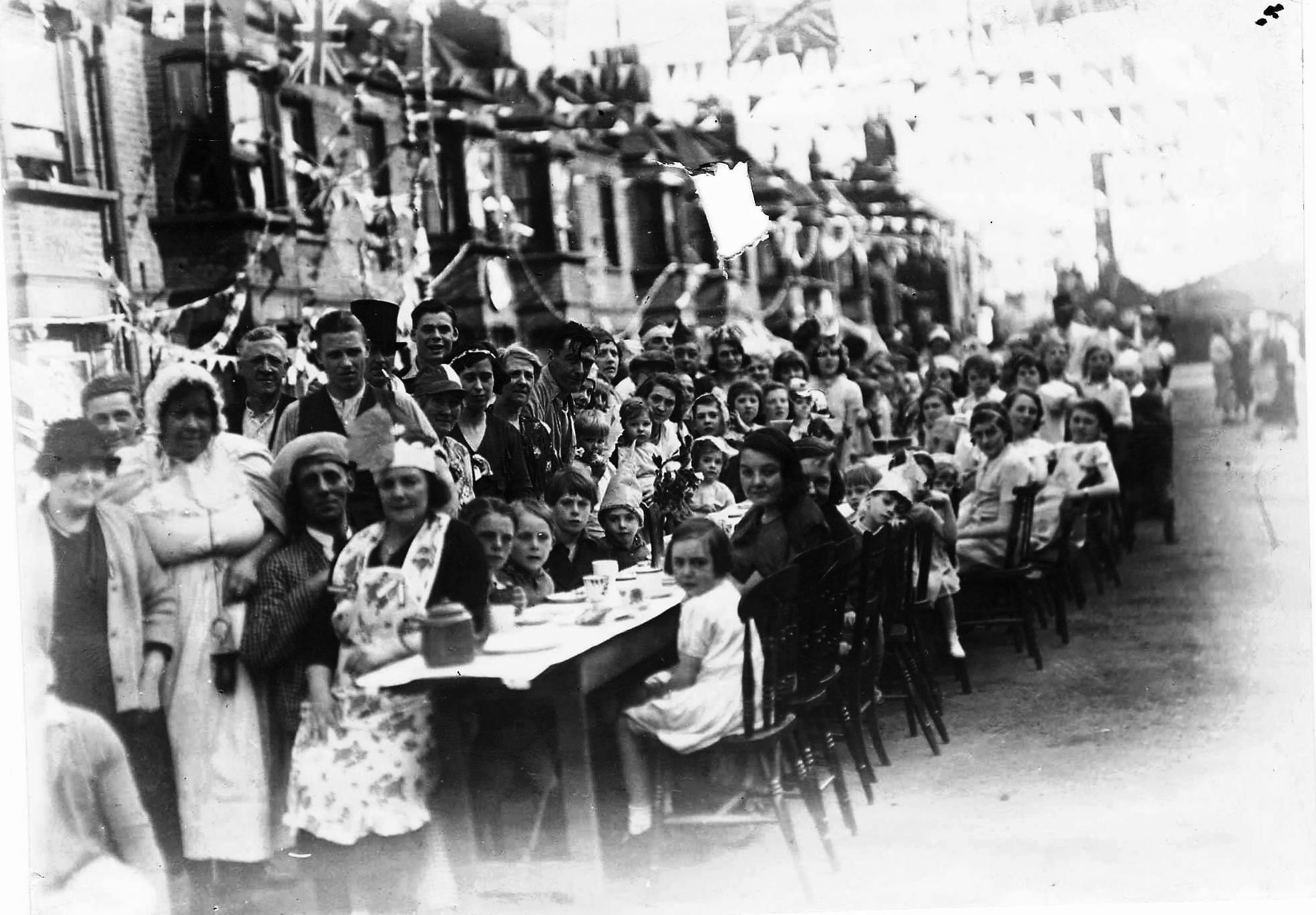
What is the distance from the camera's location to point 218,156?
4875 millimetres

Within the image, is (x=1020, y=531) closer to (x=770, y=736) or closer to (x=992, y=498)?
(x=992, y=498)

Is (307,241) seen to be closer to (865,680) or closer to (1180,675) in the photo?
(865,680)

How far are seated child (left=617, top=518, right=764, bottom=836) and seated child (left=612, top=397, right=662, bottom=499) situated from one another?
292 mm

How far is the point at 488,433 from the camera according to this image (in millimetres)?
4922

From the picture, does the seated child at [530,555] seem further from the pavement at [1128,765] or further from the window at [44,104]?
the window at [44,104]

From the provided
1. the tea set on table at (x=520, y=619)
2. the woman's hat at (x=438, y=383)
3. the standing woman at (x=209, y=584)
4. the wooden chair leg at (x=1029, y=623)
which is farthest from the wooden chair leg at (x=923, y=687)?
the standing woman at (x=209, y=584)

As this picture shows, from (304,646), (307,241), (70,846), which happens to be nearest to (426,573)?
(304,646)

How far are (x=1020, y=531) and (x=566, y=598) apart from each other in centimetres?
147

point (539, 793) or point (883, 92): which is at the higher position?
point (883, 92)

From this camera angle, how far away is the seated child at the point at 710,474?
4.95 m

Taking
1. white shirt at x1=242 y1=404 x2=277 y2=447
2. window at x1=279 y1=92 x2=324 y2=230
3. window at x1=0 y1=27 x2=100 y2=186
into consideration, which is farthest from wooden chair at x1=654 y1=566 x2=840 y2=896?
window at x1=0 y1=27 x2=100 y2=186

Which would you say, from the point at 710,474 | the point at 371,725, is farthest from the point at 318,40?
the point at 371,725

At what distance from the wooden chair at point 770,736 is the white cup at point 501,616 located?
Result: 621 millimetres

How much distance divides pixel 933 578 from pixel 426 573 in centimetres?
160
